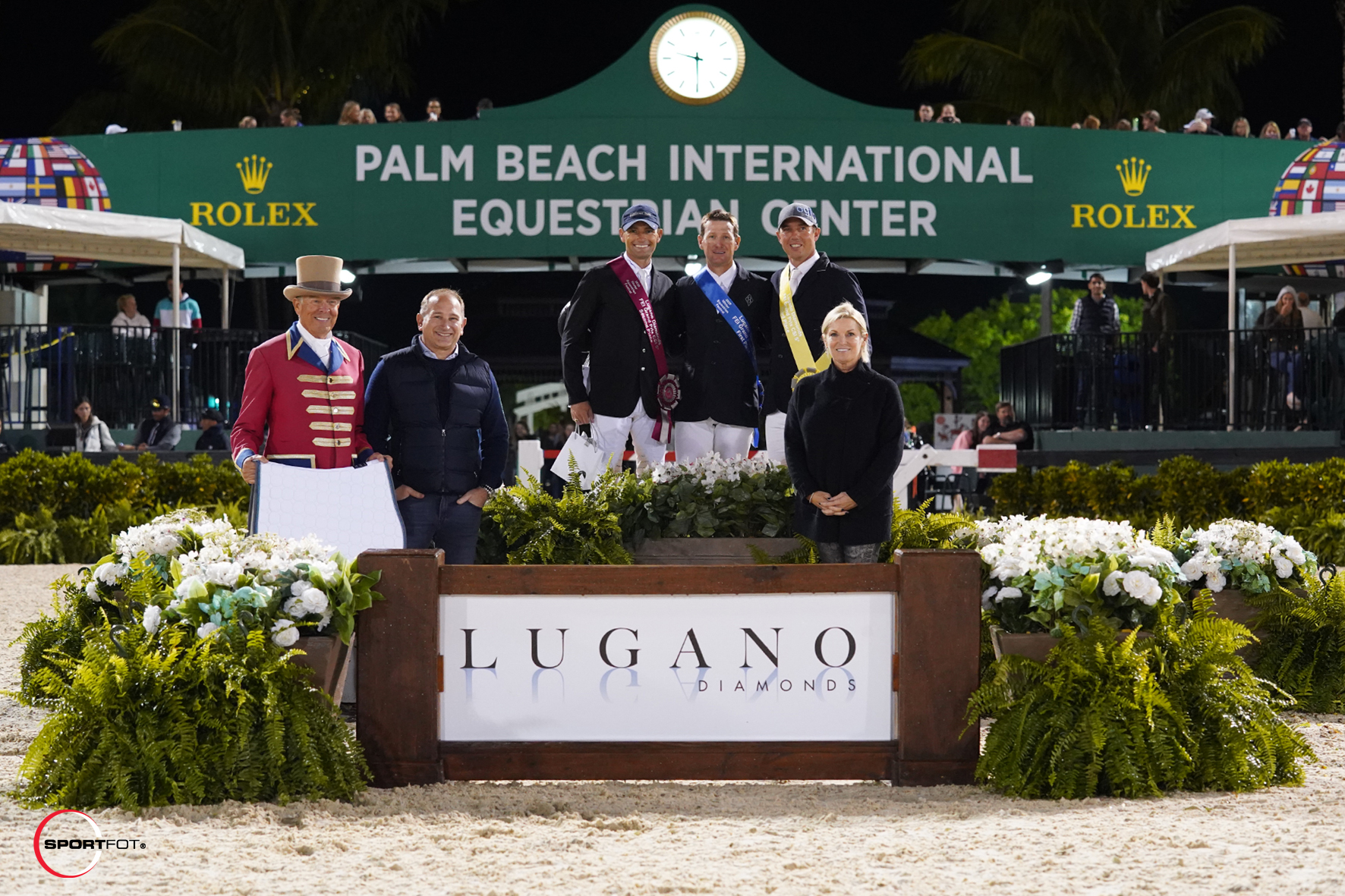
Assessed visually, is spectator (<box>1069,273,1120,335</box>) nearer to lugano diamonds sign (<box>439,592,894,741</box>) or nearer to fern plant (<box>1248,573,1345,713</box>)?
fern plant (<box>1248,573,1345,713</box>)

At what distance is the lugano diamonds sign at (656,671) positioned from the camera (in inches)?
206

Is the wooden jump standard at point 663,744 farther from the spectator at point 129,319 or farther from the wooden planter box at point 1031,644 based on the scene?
the spectator at point 129,319

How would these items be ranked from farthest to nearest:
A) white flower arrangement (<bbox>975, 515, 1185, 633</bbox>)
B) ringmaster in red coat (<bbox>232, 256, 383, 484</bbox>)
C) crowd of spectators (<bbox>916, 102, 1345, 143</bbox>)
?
1. crowd of spectators (<bbox>916, 102, 1345, 143</bbox>)
2. ringmaster in red coat (<bbox>232, 256, 383, 484</bbox>)
3. white flower arrangement (<bbox>975, 515, 1185, 633</bbox>)

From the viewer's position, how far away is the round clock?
19.3 metres

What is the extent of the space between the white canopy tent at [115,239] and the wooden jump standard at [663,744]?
12.1 m

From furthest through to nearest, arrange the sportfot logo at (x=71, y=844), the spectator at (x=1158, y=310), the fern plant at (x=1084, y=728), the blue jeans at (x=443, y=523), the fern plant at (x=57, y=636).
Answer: the spectator at (x=1158, y=310) → the blue jeans at (x=443, y=523) → the fern plant at (x=57, y=636) → the fern plant at (x=1084, y=728) → the sportfot logo at (x=71, y=844)

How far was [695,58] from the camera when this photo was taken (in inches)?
762

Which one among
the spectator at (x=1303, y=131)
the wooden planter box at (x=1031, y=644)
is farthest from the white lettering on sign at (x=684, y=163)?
the wooden planter box at (x=1031, y=644)

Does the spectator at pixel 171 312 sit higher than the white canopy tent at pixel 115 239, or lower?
lower

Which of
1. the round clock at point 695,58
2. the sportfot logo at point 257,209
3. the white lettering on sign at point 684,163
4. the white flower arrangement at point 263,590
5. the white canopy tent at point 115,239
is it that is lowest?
the white flower arrangement at point 263,590

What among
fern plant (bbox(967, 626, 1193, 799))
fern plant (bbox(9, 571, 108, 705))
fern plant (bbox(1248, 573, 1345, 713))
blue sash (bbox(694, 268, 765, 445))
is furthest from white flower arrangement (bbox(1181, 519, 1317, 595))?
fern plant (bbox(9, 571, 108, 705))

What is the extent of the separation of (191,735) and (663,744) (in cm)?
157

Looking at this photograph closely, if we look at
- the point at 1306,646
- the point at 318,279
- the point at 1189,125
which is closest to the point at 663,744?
the point at 318,279

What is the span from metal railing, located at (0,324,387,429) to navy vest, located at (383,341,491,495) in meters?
10.0
